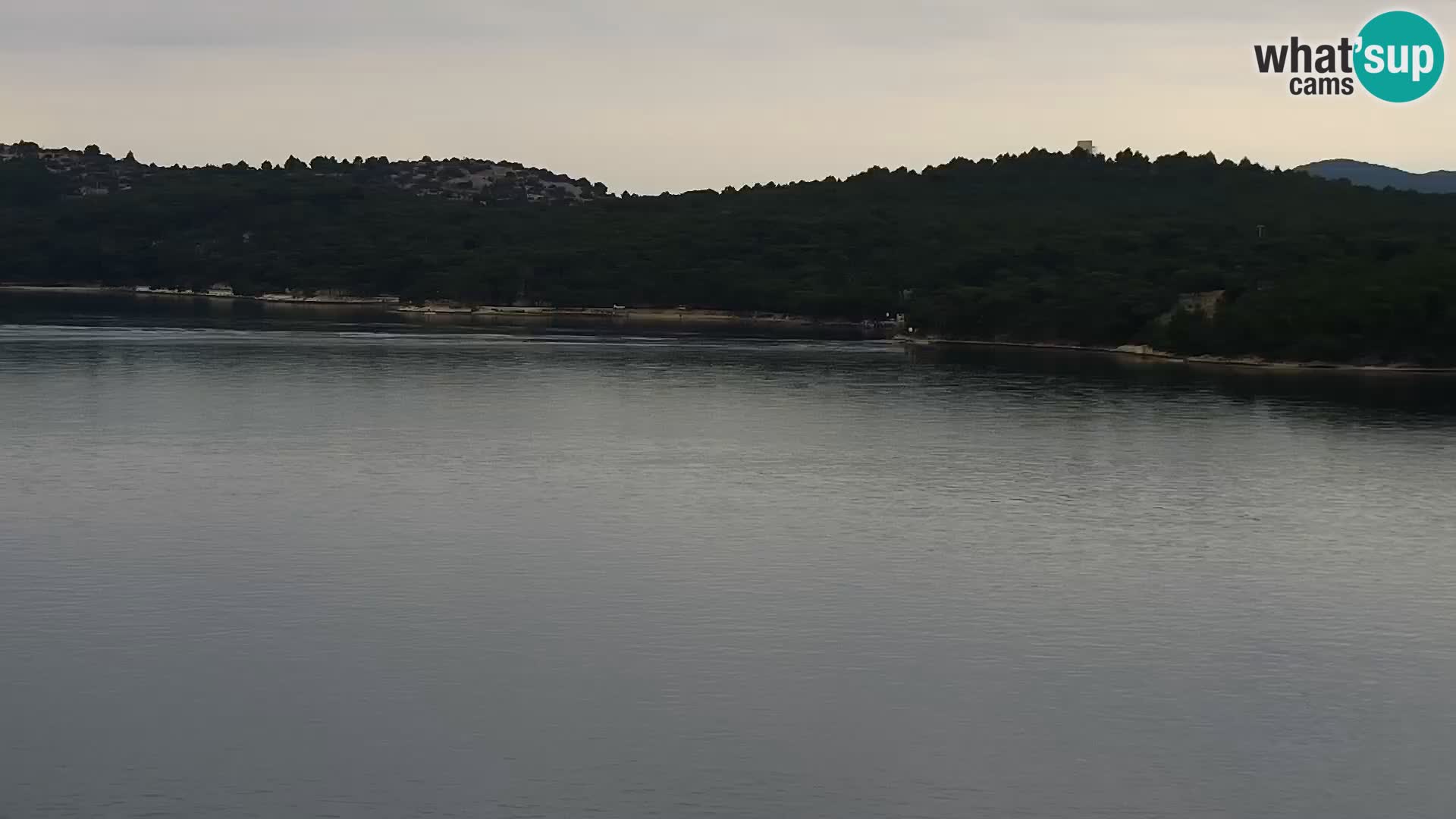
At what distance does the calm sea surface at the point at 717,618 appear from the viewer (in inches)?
1153

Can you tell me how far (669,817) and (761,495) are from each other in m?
34.6

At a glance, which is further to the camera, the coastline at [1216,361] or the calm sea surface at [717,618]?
the coastline at [1216,361]

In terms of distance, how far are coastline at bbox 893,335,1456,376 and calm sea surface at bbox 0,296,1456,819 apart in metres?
43.7

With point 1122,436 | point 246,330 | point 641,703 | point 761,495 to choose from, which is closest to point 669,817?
point 641,703

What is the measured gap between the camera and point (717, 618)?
40969 mm

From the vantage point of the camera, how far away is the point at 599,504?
59031mm

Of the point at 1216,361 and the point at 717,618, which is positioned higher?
the point at 1216,361

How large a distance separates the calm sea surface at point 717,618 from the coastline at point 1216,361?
43693mm

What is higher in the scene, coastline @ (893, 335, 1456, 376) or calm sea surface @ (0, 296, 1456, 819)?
coastline @ (893, 335, 1456, 376)

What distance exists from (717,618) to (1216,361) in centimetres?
10581

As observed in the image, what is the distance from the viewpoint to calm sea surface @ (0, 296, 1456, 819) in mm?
29297

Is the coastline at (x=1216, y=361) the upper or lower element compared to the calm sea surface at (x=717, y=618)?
upper

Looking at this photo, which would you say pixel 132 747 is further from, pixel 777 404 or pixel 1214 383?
pixel 1214 383

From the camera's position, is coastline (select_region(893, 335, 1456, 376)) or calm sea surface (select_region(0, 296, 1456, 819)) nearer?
calm sea surface (select_region(0, 296, 1456, 819))
